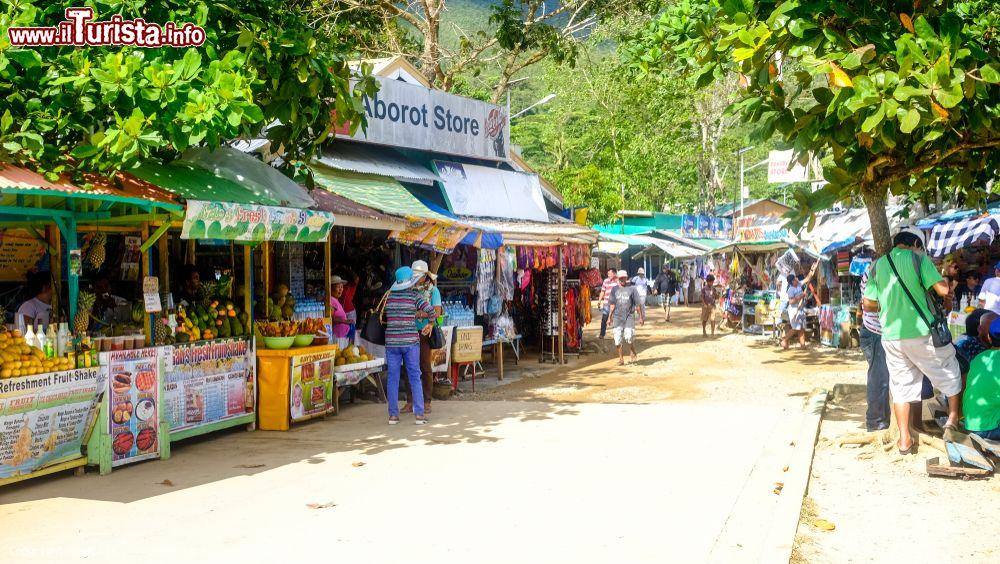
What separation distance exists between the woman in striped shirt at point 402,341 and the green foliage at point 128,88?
263 cm

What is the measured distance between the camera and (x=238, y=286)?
9.68 meters

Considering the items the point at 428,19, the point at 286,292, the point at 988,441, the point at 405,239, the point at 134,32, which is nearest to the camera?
the point at 988,441

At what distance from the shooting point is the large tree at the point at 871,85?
5531 mm

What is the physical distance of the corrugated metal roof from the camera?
13.0m

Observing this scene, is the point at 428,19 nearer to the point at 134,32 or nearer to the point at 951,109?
the point at 134,32

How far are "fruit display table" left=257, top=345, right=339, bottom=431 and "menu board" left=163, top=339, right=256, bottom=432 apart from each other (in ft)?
0.46

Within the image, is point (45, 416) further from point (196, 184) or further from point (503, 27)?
point (503, 27)

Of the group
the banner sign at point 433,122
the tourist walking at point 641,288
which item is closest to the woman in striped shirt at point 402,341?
the banner sign at point 433,122

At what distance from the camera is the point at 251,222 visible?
26.2 ft

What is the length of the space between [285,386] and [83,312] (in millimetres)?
2231

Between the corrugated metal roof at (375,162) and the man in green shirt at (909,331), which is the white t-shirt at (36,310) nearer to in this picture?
the corrugated metal roof at (375,162)

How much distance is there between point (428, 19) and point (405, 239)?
6655 mm

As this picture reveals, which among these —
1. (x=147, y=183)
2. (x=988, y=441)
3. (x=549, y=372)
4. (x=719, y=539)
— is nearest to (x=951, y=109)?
(x=988, y=441)

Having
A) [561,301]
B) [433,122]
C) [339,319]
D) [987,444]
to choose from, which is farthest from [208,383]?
[561,301]
